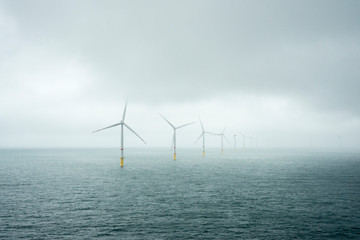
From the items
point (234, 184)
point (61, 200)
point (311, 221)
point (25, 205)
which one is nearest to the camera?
point (311, 221)

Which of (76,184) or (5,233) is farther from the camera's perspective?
(76,184)

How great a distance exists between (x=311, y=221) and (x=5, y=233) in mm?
54697

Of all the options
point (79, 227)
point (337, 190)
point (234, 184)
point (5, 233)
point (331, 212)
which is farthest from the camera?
point (234, 184)

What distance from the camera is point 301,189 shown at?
83625mm

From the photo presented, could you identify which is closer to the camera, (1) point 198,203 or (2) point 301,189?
(1) point 198,203

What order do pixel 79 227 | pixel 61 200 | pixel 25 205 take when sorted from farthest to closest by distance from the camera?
pixel 61 200, pixel 25 205, pixel 79 227

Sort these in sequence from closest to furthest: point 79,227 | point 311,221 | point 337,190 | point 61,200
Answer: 1. point 79,227
2. point 311,221
3. point 61,200
4. point 337,190

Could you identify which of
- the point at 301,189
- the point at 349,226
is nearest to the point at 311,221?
the point at 349,226

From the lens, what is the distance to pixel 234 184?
94.1 metres

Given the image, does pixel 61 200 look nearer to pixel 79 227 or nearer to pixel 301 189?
pixel 79 227

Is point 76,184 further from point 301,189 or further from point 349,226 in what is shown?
point 349,226

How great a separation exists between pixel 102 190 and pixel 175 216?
1476 inches

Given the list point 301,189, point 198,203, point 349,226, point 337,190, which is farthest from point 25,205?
point 337,190

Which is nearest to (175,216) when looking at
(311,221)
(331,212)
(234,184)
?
(311,221)
